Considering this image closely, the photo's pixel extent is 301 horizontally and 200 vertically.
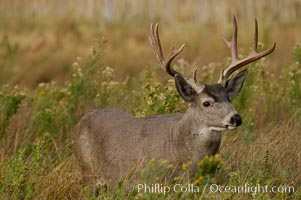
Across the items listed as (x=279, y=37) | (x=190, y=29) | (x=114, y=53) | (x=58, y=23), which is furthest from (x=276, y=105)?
(x=58, y=23)

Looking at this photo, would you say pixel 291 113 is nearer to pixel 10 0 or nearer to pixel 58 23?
pixel 58 23

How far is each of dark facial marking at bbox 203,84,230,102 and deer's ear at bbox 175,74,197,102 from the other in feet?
0.52

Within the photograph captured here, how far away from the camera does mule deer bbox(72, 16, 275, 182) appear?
6285mm

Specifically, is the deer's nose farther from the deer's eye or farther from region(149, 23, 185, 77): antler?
region(149, 23, 185, 77): antler

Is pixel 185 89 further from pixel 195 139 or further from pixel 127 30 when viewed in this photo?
pixel 127 30

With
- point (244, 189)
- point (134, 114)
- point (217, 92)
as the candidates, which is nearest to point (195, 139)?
point (217, 92)

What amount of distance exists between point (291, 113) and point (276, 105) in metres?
0.49

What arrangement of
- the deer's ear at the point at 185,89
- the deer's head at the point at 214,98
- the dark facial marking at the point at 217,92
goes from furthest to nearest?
the deer's ear at the point at 185,89 → the dark facial marking at the point at 217,92 → the deer's head at the point at 214,98

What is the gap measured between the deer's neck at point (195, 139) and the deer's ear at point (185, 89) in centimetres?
12

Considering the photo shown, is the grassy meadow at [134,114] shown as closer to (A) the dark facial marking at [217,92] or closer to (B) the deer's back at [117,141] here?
(B) the deer's back at [117,141]

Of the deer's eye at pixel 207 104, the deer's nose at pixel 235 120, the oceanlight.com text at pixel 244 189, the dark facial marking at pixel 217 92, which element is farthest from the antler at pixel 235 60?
the oceanlight.com text at pixel 244 189

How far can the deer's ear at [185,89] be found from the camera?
6477 mm

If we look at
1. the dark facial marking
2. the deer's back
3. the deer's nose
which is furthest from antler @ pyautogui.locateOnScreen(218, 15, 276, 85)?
the deer's nose

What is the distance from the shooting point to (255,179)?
6578 millimetres
